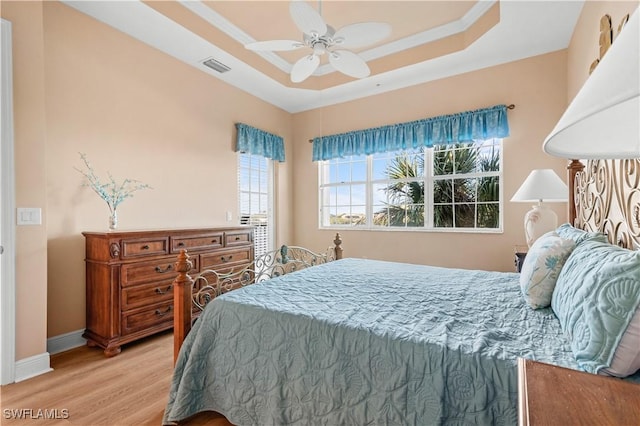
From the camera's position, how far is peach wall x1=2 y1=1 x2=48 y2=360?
6.61 ft

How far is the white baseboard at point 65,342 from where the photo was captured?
240 cm

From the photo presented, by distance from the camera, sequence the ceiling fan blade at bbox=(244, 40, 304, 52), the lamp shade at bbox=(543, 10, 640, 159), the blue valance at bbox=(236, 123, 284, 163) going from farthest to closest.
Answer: the blue valance at bbox=(236, 123, 284, 163) → the ceiling fan blade at bbox=(244, 40, 304, 52) → the lamp shade at bbox=(543, 10, 640, 159)

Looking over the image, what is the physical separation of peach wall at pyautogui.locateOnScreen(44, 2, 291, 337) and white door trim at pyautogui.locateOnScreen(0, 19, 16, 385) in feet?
1.45

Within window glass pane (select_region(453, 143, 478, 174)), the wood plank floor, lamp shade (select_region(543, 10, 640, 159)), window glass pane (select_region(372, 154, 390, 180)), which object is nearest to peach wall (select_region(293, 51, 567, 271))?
window glass pane (select_region(453, 143, 478, 174))

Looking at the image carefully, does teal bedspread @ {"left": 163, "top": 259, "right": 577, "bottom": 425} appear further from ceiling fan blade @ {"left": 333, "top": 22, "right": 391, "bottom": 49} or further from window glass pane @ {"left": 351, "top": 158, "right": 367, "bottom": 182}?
window glass pane @ {"left": 351, "top": 158, "right": 367, "bottom": 182}

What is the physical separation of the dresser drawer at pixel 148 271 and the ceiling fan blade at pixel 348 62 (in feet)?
7.24

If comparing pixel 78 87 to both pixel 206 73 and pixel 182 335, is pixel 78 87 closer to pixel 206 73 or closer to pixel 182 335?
pixel 206 73

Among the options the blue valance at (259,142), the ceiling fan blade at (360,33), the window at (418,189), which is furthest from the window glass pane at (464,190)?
the blue valance at (259,142)

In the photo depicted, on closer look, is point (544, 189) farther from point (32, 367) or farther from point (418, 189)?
point (32, 367)

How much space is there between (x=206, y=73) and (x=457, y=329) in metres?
3.82

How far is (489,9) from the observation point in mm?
2877

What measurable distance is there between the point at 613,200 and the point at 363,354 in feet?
5.50

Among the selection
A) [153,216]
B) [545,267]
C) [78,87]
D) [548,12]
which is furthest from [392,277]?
[78,87]

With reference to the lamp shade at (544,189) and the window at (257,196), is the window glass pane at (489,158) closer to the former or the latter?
the lamp shade at (544,189)
